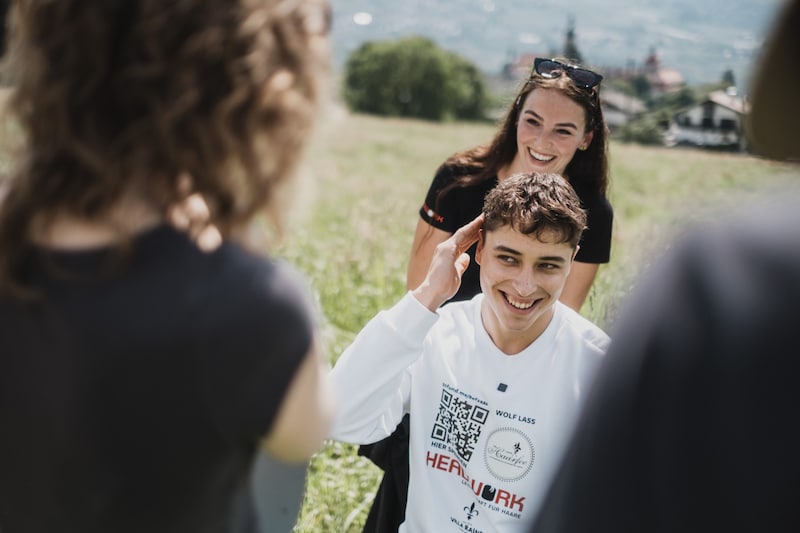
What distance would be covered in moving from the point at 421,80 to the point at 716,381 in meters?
62.4

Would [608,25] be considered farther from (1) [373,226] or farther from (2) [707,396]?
(2) [707,396]

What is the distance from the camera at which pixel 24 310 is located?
3.53 ft

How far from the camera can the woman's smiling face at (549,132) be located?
3145 mm

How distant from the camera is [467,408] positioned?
2232mm

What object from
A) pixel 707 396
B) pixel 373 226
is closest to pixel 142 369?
pixel 707 396

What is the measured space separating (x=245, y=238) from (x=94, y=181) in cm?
22

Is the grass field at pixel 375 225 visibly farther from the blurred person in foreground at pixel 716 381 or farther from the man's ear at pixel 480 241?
the man's ear at pixel 480 241

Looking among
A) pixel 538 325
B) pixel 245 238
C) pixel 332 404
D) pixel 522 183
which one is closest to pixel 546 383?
pixel 538 325

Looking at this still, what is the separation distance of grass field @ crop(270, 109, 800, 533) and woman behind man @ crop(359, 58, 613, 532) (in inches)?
12.2

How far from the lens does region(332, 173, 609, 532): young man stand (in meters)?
2.10

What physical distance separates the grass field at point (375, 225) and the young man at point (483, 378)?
0.37m

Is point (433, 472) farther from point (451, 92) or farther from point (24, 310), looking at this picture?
point (451, 92)

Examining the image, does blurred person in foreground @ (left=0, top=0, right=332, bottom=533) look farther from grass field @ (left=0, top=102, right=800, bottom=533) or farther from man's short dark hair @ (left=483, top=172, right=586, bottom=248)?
man's short dark hair @ (left=483, top=172, right=586, bottom=248)

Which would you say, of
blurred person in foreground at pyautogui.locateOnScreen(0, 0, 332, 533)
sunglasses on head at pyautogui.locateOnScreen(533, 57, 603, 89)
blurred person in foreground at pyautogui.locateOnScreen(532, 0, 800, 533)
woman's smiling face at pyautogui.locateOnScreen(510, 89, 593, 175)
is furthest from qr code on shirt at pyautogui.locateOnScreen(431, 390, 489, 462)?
sunglasses on head at pyautogui.locateOnScreen(533, 57, 603, 89)
